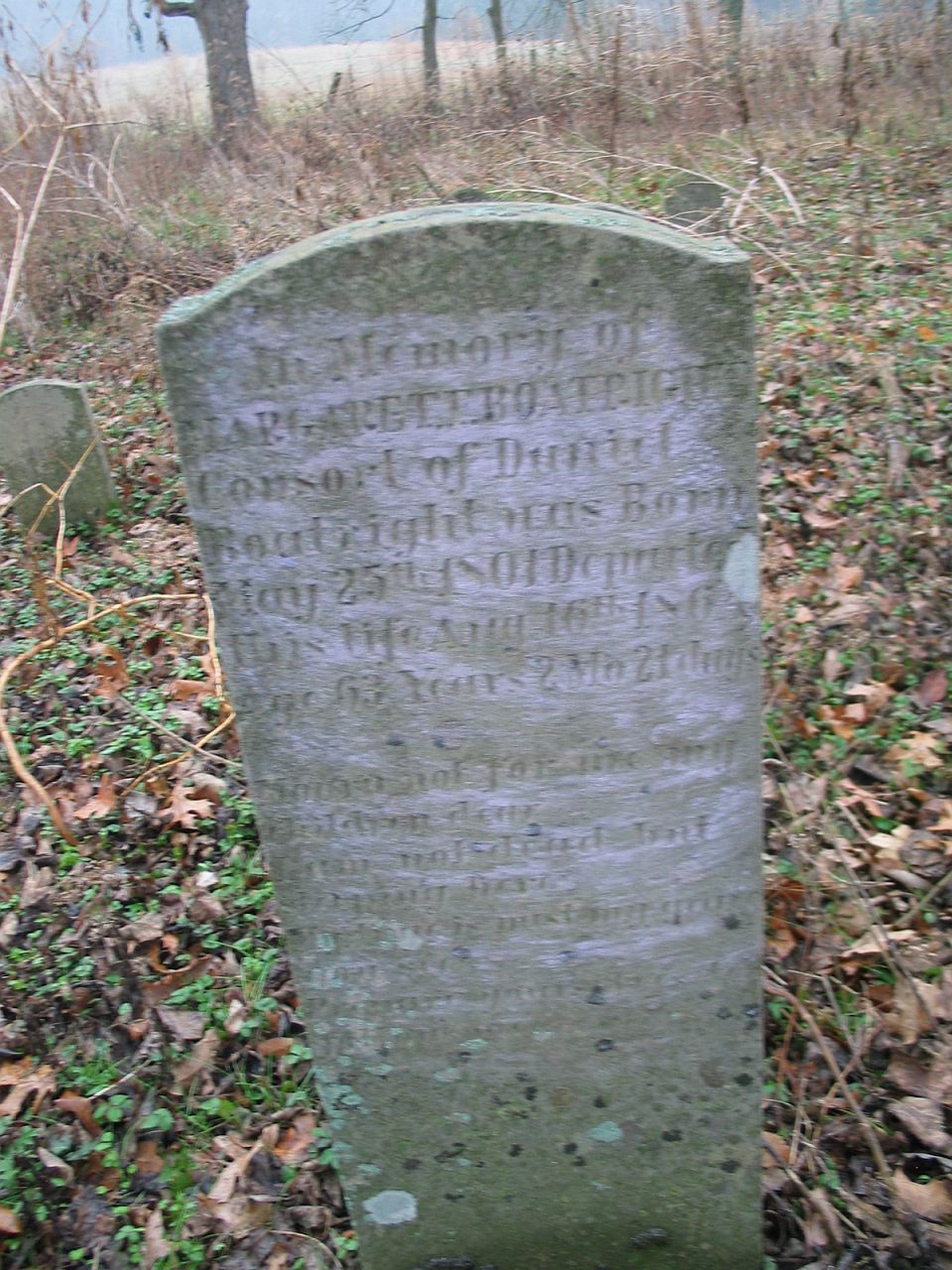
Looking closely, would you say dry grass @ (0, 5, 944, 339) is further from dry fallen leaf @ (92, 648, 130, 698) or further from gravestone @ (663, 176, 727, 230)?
dry fallen leaf @ (92, 648, 130, 698)

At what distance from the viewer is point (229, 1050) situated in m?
3.02

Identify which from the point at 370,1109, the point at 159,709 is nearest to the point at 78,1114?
the point at 370,1109

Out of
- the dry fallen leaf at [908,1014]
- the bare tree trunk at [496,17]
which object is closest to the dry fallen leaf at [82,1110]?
the dry fallen leaf at [908,1014]

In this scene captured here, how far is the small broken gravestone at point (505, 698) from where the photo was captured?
1613mm

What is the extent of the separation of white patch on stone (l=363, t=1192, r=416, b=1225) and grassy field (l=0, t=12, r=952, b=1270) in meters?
0.29

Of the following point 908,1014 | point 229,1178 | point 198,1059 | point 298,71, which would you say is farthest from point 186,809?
point 298,71

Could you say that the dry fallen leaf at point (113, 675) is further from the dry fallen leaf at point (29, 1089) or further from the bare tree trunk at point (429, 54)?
the bare tree trunk at point (429, 54)

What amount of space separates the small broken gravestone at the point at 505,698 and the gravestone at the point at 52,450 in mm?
4395

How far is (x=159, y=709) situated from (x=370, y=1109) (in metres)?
2.33

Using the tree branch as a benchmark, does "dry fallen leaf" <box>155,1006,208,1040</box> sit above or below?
below

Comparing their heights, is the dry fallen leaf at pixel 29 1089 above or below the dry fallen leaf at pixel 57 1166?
above

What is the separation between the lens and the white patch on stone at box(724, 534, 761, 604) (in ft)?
5.82

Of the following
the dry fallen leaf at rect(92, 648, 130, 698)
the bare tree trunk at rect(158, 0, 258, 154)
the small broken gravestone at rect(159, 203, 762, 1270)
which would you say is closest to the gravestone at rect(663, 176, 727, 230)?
the dry fallen leaf at rect(92, 648, 130, 698)

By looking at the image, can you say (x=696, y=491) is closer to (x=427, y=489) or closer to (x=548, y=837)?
(x=427, y=489)
